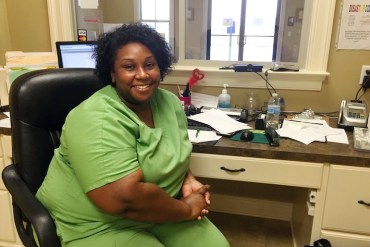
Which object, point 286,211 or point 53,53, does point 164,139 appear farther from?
point 286,211

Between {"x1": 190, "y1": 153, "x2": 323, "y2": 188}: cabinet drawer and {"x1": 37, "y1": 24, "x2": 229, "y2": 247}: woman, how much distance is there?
23cm

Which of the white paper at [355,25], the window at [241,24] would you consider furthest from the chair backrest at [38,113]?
the window at [241,24]

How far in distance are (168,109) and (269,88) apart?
92 centimetres

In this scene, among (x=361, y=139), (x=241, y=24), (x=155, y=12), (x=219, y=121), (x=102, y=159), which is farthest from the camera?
(x=241, y=24)

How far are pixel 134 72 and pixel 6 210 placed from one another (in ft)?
3.83

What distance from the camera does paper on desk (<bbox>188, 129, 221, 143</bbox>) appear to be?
147cm

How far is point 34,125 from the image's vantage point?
3.83 ft

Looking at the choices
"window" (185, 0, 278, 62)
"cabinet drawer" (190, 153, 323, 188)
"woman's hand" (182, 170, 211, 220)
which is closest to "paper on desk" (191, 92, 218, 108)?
"cabinet drawer" (190, 153, 323, 188)

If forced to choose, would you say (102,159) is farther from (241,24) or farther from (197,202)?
(241,24)

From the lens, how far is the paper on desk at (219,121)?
1.58 m

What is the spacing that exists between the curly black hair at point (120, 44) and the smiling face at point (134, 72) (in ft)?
0.07

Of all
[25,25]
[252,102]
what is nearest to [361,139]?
[252,102]

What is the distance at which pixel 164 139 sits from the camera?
115cm

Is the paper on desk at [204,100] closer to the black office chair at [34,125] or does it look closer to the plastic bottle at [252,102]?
the plastic bottle at [252,102]
